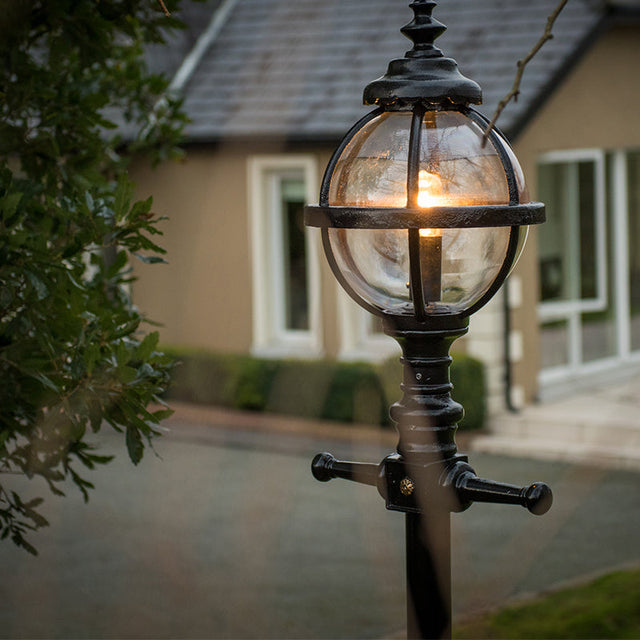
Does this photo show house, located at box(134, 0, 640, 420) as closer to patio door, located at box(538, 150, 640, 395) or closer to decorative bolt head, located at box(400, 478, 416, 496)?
patio door, located at box(538, 150, 640, 395)

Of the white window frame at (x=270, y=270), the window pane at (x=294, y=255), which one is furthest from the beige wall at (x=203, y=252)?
the window pane at (x=294, y=255)

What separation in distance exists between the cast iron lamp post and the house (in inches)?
344

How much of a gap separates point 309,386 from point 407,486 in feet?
30.7

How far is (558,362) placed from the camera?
42.1ft

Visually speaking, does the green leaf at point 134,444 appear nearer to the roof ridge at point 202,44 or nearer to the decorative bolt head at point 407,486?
the decorative bolt head at point 407,486

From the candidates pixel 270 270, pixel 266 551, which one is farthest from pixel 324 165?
pixel 266 551

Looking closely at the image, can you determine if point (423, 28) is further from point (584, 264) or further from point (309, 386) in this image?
point (584, 264)

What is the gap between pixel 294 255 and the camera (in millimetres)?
13031

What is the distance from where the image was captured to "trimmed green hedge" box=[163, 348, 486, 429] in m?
11.4

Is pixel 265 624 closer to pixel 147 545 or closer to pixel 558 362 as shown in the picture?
pixel 147 545

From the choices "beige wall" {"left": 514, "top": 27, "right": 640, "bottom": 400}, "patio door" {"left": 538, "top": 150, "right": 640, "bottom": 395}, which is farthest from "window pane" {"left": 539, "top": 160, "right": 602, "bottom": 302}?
"beige wall" {"left": 514, "top": 27, "right": 640, "bottom": 400}

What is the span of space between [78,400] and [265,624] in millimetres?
4035

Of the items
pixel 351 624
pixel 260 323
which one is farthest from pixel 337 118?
pixel 351 624

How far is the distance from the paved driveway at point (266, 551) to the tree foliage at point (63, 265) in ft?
11.2
